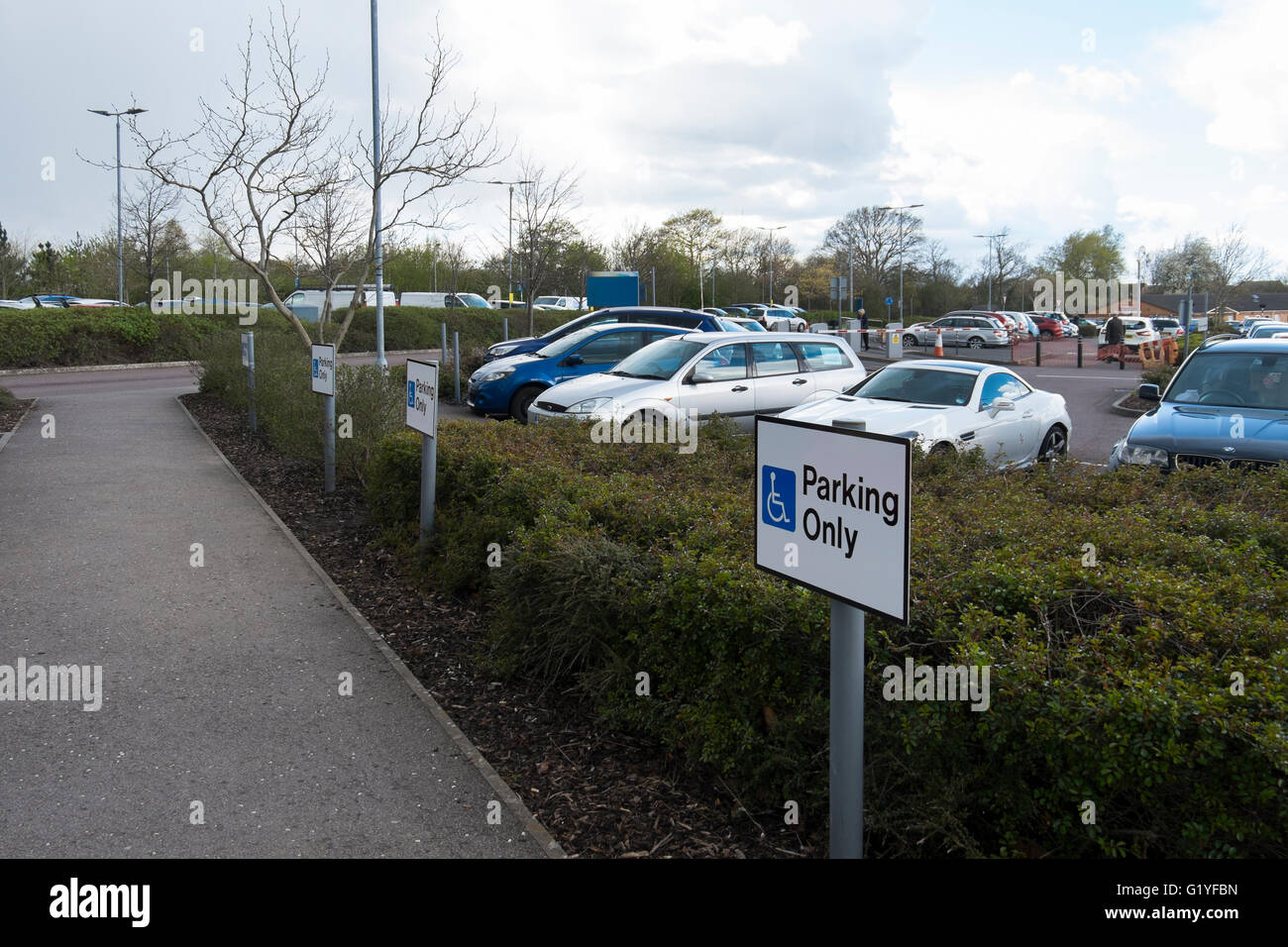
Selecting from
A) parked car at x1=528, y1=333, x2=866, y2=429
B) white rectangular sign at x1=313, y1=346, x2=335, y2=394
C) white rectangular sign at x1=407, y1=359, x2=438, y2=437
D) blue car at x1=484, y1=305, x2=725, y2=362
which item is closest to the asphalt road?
blue car at x1=484, y1=305, x2=725, y2=362

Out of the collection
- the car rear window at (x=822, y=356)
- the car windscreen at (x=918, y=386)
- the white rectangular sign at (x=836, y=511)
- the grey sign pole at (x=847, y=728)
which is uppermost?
the car rear window at (x=822, y=356)

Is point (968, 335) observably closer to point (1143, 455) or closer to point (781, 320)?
point (781, 320)

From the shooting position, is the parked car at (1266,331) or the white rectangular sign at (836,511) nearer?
the white rectangular sign at (836,511)

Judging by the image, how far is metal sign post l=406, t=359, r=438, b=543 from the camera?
7.95 m

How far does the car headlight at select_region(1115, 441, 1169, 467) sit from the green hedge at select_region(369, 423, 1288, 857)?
2.10 m

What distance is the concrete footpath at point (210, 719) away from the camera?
4.08 metres

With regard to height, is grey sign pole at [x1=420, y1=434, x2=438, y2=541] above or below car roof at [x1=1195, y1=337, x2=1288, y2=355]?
below

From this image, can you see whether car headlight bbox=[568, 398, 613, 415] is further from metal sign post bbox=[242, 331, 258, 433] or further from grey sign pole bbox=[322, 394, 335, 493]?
metal sign post bbox=[242, 331, 258, 433]

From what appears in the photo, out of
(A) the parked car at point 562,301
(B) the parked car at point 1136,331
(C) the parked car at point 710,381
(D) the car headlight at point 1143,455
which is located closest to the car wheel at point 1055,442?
(C) the parked car at point 710,381

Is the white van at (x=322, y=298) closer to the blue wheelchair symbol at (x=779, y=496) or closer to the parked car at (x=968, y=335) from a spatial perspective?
the parked car at (x=968, y=335)

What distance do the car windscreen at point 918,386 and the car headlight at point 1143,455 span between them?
82.3 inches

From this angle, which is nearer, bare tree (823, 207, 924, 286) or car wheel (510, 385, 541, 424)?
car wheel (510, 385, 541, 424)

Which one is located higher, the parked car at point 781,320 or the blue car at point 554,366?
the parked car at point 781,320

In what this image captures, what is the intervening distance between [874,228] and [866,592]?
266 ft
